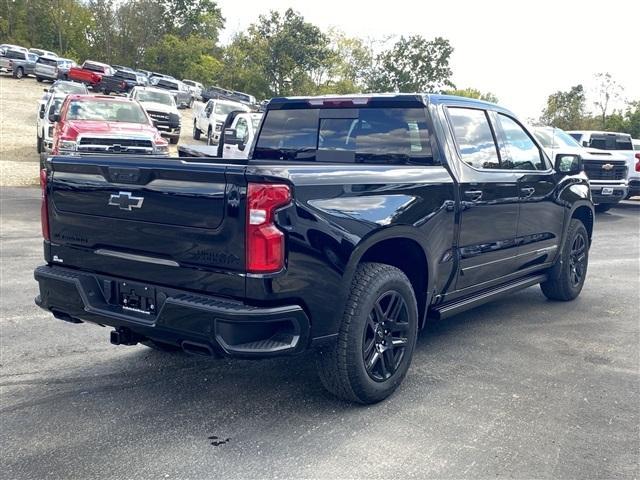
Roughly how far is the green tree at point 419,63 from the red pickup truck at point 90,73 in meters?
17.8

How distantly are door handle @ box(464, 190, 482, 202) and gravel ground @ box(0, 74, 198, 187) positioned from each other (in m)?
14.5

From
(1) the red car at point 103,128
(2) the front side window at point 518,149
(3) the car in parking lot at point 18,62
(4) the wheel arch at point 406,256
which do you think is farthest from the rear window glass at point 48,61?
(4) the wheel arch at point 406,256

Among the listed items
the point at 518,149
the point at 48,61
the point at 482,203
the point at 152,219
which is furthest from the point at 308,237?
the point at 48,61

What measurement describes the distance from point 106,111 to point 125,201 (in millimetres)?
12416

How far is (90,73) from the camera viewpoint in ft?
137

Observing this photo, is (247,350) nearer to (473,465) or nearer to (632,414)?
(473,465)

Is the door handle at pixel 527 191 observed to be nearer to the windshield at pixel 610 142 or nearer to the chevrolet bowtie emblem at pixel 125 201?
the chevrolet bowtie emblem at pixel 125 201

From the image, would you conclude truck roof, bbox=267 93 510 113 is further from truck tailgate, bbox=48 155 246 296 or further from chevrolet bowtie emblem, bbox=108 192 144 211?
chevrolet bowtie emblem, bbox=108 192 144 211

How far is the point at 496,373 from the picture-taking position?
480cm

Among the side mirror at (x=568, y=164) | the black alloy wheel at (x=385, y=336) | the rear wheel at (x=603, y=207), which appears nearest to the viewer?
the black alloy wheel at (x=385, y=336)

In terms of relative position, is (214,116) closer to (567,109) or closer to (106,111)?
(106,111)

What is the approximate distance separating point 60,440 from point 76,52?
7139 cm

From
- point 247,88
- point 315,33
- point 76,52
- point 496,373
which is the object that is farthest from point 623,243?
point 76,52

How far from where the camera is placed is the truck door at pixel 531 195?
5.64 meters
